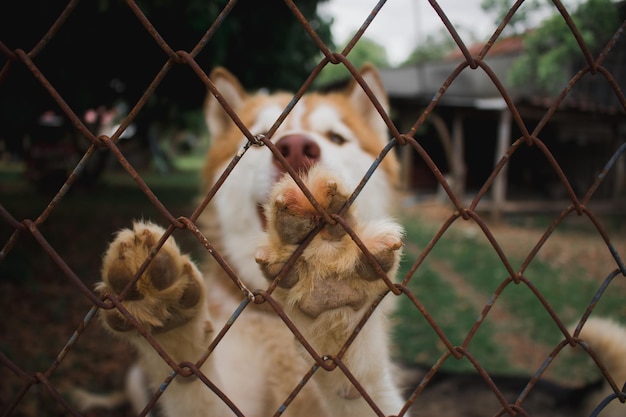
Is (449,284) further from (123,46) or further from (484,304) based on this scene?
(123,46)

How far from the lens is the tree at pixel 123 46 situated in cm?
333

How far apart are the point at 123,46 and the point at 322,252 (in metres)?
4.13

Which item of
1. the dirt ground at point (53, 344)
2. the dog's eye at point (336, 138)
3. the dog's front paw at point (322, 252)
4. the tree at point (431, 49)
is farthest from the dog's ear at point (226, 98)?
the tree at point (431, 49)

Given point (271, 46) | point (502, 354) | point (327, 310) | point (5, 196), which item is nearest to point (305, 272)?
point (327, 310)

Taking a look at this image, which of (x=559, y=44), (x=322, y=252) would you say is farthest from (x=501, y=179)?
(x=322, y=252)

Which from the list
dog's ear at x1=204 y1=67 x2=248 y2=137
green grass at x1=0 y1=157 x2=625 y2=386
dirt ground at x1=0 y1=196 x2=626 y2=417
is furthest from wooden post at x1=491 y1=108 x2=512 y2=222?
dog's ear at x1=204 y1=67 x2=248 y2=137

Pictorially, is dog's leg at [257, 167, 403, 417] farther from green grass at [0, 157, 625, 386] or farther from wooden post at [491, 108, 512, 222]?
wooden post at [491, 108, 512, 222]

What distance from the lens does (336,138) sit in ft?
8.30

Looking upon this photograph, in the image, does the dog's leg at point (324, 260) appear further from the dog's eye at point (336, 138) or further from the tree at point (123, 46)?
the tree at point (123, 46)

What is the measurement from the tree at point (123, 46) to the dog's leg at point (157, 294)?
229 centimetres

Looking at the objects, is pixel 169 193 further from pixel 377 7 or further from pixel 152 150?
pixel 377 7

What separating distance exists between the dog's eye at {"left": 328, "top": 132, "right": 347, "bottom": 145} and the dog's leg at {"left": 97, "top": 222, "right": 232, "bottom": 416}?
129 cm

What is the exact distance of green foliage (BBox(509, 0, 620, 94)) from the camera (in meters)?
1.94

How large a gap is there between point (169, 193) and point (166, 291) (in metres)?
12.9
